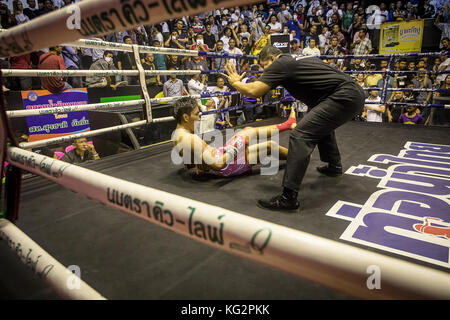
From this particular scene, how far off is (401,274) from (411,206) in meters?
1.63

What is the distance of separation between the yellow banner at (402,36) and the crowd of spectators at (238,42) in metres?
0.42

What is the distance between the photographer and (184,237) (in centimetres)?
145

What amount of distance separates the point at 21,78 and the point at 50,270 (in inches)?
189

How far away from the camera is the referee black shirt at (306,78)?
1888mm

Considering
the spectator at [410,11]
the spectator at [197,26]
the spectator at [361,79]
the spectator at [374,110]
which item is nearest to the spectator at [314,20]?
the spectator at [410,11]

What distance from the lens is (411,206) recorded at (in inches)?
68.0

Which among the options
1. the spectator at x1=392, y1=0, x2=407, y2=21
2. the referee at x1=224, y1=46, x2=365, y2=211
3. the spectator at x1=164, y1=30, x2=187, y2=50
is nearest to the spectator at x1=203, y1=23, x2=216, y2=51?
the spectator at x1=164, y1=30, x2=187, y2=50

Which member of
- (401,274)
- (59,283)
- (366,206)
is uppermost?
(401,274)

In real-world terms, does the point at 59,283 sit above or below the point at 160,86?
below

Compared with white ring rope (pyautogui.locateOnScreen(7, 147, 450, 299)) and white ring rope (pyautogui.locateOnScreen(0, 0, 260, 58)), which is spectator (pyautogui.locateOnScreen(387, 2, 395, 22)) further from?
white ring rope (pyautogui.locateOnScreen(7, 147, 450, 299))

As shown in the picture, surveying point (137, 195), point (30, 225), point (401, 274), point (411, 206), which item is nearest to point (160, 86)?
point (30, 225)

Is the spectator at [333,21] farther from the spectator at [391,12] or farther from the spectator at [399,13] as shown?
the spectator at [399,13]
